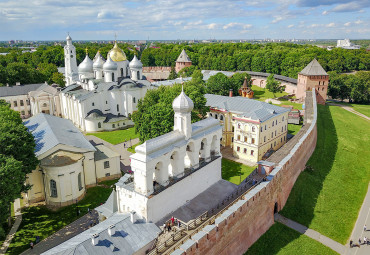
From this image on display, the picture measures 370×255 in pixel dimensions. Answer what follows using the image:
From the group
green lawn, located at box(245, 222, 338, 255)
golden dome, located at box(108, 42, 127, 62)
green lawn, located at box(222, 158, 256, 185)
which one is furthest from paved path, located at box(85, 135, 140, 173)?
green lawn, located at box(245, 222, 338, 255)

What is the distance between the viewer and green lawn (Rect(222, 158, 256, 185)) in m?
33.5

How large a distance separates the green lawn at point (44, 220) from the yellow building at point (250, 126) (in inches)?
718

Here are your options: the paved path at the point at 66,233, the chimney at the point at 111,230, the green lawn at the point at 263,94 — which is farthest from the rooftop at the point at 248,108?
the green lawn at the point at 263,94

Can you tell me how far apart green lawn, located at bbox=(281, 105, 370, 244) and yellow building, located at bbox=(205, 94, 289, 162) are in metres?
5.70

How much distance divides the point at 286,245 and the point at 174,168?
34.3ft

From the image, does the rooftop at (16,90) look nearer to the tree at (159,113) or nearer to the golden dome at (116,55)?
the golden dome at (116,55)

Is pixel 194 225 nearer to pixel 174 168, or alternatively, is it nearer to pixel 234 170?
pixel 174 168

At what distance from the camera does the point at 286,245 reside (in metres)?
22.9

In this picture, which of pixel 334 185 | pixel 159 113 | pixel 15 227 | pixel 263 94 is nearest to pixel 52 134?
pixel 15 227

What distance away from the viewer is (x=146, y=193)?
19.3m

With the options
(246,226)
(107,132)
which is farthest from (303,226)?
(107,132)

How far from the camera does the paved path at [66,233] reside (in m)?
22.1

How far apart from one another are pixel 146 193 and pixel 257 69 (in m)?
84.9

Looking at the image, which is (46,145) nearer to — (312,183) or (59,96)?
(312,183)
